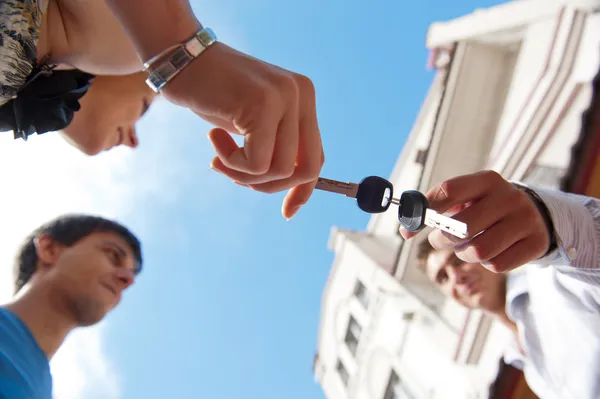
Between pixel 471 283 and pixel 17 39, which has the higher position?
pixel 17 39

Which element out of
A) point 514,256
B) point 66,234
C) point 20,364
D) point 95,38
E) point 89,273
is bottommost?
point 20,364

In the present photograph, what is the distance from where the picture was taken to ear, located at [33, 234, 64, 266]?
2.97 m

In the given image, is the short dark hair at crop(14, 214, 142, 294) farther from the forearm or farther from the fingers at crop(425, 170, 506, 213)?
the fingers at crop(425, 170, 506, 213)

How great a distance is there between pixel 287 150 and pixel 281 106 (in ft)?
0.39

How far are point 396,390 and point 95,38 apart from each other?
316 inches

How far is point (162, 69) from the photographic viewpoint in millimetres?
1048

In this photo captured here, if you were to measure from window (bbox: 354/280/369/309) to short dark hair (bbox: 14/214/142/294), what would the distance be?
7.63 meters

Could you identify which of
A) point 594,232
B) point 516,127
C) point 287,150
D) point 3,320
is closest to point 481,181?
point 594,232

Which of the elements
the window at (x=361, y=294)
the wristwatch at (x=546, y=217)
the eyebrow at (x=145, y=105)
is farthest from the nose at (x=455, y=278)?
the window at (x=361, y=294)

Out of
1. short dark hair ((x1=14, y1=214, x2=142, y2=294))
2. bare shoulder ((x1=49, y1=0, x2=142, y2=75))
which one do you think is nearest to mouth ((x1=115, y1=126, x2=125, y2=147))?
bare shoulder ((x1=49, y1=0, x2=142, y2=75))

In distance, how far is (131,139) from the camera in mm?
2182

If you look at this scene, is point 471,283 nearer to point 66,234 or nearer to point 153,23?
point 66,234

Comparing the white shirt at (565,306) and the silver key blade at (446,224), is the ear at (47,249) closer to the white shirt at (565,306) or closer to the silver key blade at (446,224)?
the silver key blade at (446,224)

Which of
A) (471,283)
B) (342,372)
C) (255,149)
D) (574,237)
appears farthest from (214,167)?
(342,372)
